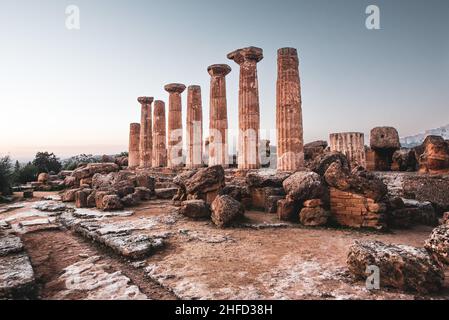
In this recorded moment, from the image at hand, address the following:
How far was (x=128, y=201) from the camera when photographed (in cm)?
1091

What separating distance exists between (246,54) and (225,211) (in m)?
9.08

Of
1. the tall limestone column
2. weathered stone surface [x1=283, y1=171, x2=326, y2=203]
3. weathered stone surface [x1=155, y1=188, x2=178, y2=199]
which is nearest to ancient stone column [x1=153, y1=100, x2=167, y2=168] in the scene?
weathered stone surface [x1=155, y1=188, x2=178, y2=199]

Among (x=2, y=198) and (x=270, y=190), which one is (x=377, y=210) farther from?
(x=2, y=198)

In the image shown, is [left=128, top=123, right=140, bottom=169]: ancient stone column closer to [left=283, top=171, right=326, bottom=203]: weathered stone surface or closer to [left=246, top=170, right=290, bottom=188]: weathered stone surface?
[left=246, top=170, right=290, bottom=188]: weathered stone surface

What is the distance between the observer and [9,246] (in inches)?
212

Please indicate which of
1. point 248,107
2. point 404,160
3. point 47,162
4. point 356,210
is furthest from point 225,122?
point 47,162

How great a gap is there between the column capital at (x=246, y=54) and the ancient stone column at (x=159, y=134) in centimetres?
1009

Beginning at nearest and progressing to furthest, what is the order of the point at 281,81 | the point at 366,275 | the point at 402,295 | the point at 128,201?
the point at 402,295
the point at 366,275
the point at 128,201
the point at 281,81

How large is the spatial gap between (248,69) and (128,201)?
851 cm

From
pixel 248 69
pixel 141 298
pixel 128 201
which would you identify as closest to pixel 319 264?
pixel 141 298

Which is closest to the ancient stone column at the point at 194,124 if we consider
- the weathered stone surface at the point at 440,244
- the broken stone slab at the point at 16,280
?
the broken stone slab at the point at 16,280

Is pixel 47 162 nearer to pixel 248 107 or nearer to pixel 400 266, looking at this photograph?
pixel 248 107

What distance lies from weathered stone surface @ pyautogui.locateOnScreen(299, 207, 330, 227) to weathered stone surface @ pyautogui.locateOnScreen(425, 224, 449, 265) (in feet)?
9.35

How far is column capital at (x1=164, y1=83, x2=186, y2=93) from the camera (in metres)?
20.4
